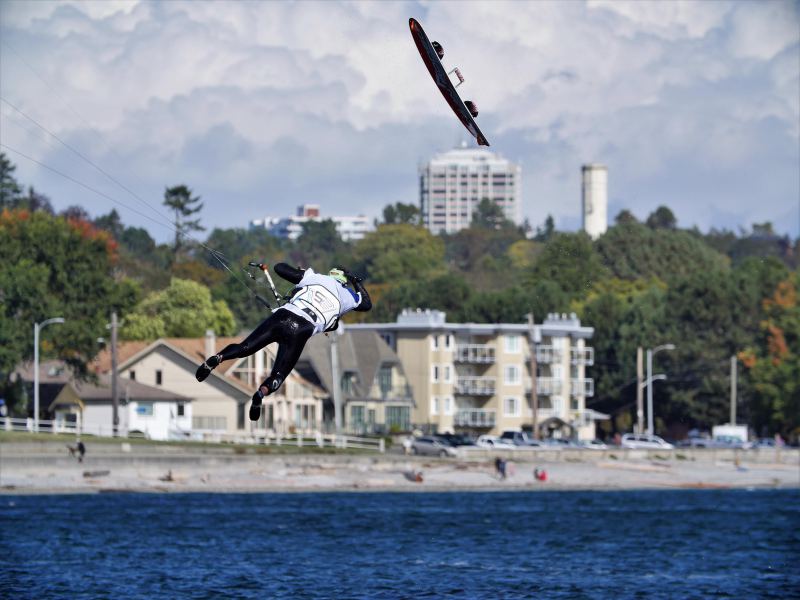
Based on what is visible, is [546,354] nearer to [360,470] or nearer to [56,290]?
[56,290]

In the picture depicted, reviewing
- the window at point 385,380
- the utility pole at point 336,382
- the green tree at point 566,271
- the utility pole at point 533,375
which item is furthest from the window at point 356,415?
the green tree at point 566,271

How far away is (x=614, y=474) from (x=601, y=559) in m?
44.1

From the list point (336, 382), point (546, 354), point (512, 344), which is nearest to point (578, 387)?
point (546, 354)

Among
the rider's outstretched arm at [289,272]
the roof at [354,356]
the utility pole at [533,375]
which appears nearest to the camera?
the rider's outstretched arm at [289,272]

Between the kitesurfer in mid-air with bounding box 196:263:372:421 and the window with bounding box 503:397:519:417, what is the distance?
10961 cm

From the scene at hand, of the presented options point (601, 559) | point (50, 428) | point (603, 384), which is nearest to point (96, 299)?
point (50, 428)

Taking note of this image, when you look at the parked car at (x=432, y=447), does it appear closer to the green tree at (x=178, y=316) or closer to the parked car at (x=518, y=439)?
the parked car at (x=518, y=439)

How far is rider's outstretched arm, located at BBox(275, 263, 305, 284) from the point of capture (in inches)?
1212

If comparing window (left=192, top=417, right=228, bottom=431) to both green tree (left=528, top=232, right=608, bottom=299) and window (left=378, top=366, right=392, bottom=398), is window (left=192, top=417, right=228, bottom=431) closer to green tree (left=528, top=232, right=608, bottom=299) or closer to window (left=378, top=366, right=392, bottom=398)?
window (left=378, top=366, right=392, bottom=398)

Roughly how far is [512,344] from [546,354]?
10.3 feet

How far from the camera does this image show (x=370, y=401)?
418ft

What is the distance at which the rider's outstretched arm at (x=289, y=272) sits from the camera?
30.8 metres

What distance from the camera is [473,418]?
451ft

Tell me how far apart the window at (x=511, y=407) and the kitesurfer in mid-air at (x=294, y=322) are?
109610 mm
